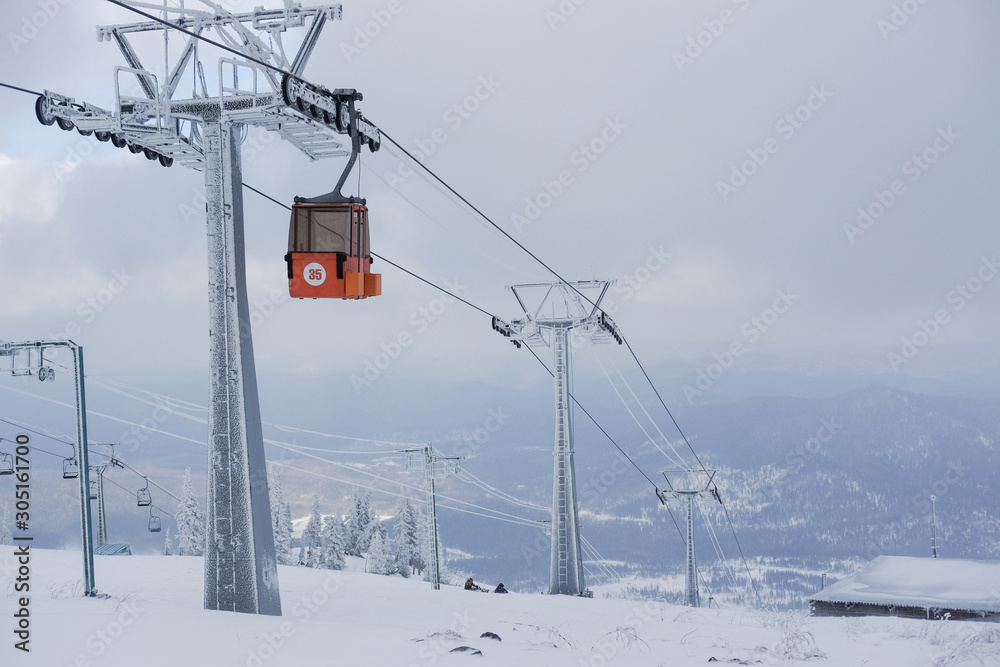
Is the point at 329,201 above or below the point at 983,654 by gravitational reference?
above

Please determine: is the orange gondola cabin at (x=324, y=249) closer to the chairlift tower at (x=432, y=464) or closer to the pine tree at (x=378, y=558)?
the chairlift tower at (x=432, y=464)

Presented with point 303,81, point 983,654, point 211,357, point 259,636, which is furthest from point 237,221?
point 983,654

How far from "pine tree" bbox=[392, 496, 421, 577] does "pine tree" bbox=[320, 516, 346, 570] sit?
5.37 meters

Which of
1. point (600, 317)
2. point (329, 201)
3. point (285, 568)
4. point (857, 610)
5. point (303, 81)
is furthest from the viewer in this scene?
point (857, 610)

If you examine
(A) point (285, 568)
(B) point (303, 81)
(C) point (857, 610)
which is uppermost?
(B) point (303, 81)

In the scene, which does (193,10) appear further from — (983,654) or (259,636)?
(983,654)

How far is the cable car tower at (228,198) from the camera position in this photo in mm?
13234

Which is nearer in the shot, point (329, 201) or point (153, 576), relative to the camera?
point (329, 201)

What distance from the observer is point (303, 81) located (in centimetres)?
1140

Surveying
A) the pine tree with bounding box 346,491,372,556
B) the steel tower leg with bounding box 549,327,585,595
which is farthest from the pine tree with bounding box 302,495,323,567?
the steel tower leg with bounding box 549,327,585,595

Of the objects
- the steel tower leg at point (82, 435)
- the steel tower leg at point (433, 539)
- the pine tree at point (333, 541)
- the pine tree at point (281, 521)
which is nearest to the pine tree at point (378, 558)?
the pine tree at point (333, 541)

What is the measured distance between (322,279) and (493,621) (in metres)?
7.18

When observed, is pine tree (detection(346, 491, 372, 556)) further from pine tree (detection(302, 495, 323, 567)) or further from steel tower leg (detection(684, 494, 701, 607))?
steel tower leg (detection(684, 494, 701, 607))

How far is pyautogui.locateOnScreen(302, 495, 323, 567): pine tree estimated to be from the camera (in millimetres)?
80819
